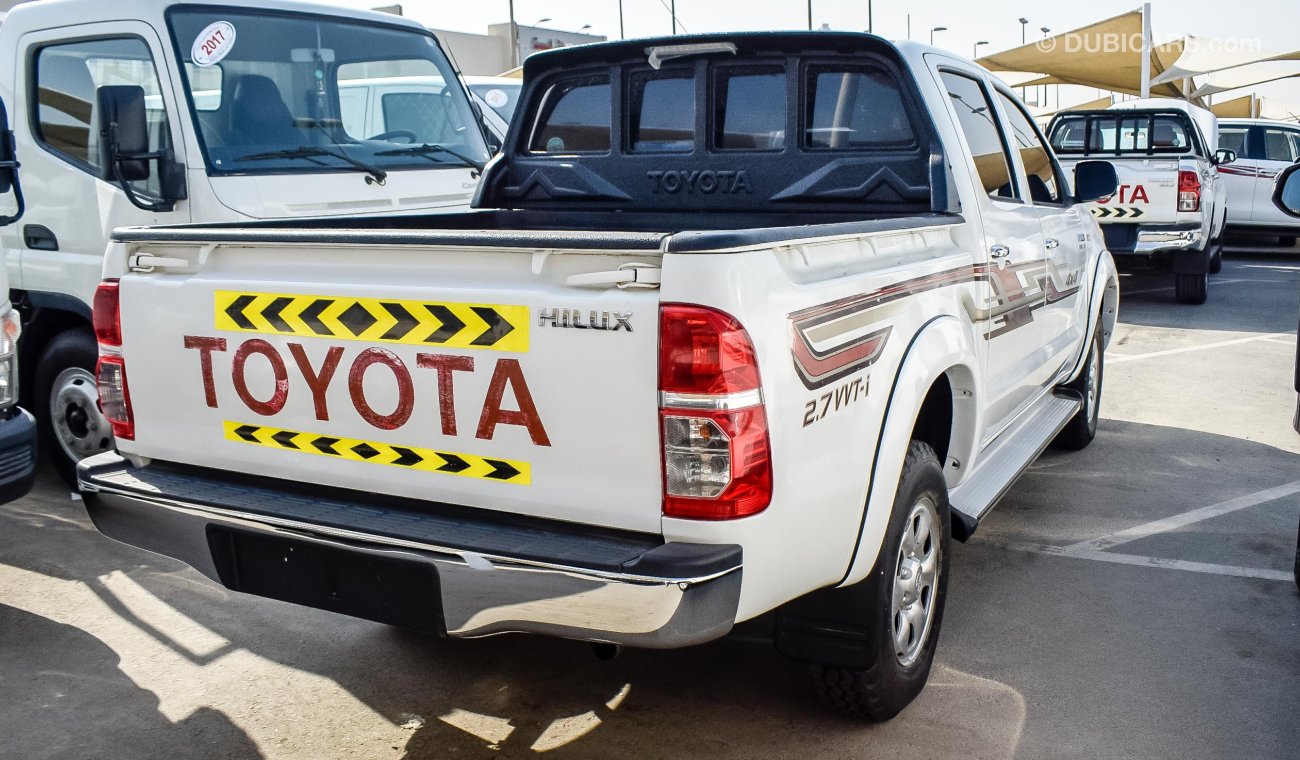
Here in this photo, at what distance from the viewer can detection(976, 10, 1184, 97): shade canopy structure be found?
2320 centimetres

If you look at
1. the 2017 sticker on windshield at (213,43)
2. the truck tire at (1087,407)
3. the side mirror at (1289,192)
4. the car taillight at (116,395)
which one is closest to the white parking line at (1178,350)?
the truck tire at (1087,407)

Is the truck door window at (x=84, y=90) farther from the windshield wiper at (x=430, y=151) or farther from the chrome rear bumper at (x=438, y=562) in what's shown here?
the chrome rear bumper at (x=438, y=562)

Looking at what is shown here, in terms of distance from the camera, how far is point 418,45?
6668 millimetres

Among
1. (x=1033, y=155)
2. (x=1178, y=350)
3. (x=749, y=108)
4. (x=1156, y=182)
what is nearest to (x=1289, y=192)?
(x=1033, y=155)

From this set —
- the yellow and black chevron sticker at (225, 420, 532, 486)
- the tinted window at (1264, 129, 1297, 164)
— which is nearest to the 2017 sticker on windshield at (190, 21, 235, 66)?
the yellow and black chevron sticker at (225, 420, 532, 486)

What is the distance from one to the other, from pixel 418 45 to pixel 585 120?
2.19 metres

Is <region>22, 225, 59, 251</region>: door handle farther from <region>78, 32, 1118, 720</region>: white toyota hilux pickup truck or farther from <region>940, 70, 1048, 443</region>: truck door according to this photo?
<region>940, 70, 1048, 443</region>: truck door

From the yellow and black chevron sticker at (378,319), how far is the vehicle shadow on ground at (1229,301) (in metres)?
9.54

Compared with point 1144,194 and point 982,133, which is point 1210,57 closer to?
point 1144,194

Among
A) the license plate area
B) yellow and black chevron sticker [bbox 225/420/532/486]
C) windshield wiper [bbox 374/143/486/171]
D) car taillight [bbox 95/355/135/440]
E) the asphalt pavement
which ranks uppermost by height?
windshield wiper [bbox 374/143/486/171]

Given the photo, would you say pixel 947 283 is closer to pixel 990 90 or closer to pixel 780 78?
pixel 780 78

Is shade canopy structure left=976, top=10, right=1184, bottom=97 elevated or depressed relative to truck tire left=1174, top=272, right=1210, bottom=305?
elevated

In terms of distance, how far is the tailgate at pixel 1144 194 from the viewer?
1149 cm

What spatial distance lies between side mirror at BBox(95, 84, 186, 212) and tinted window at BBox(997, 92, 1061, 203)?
3486mm
